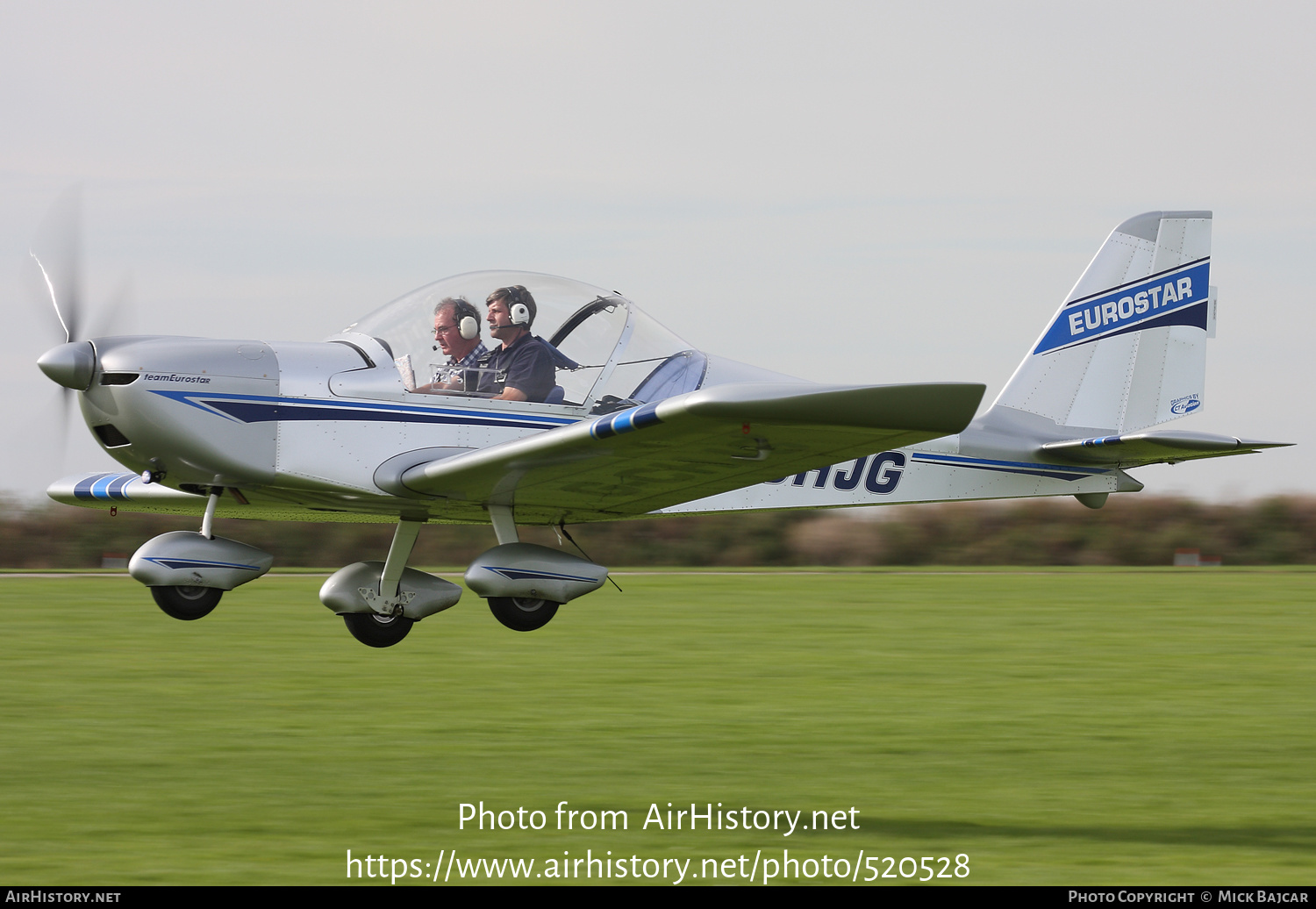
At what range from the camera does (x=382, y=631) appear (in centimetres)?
938

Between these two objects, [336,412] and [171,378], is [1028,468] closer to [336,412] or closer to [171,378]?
[336,412]

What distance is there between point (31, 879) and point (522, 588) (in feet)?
11.2

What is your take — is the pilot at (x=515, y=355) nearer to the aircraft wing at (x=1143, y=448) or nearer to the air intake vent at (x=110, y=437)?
Answer: the air intake vent at (x=110, y=437)

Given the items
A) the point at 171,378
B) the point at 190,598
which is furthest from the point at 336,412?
the point at 190,598

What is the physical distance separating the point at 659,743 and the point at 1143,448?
4.88 metres

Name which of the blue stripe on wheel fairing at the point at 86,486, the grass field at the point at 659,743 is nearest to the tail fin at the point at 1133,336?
the grass field at the point at 659,743

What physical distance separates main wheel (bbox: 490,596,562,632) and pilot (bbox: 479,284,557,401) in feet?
4.30

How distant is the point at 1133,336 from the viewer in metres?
10.9

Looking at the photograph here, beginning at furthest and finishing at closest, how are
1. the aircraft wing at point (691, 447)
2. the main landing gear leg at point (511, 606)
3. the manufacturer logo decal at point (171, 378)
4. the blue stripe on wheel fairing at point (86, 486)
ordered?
the blue stripe on wheel fairing at point (86, 486) → the main landing gear leg at point (511, 606) → the manufacturer logo decal at point (171, 378) → the aircraft wing at point (691, 447)

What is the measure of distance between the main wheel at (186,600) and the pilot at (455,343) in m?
1.78

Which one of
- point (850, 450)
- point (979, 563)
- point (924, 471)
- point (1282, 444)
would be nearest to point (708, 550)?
point (979, 563)

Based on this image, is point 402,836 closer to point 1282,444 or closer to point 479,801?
point 479,801

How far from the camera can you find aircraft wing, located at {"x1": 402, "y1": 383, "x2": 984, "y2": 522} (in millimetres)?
5816

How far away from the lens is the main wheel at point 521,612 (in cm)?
844
